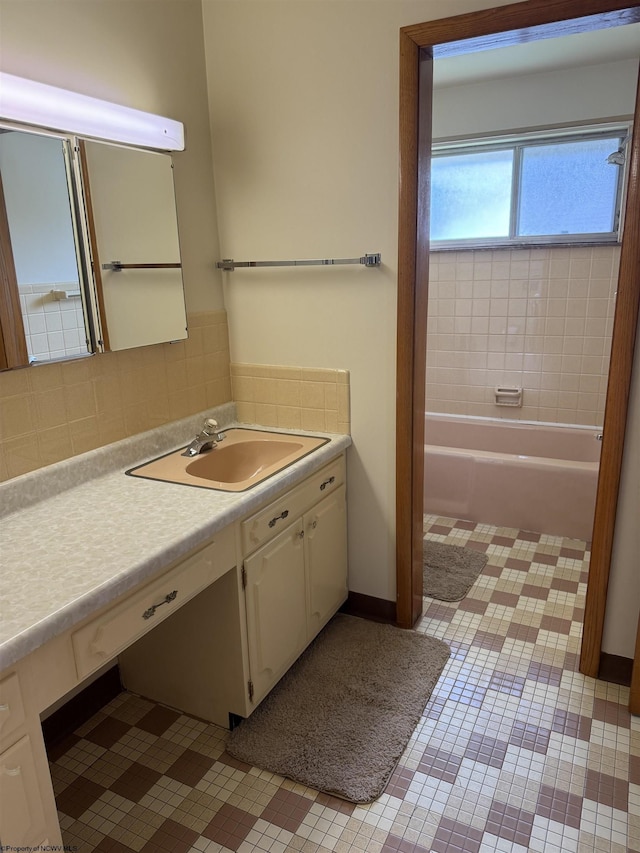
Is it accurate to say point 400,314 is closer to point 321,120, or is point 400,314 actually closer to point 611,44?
point 321,120

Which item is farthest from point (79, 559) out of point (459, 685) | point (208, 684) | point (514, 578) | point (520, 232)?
point (520, 232)

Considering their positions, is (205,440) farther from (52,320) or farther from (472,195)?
(472,195)

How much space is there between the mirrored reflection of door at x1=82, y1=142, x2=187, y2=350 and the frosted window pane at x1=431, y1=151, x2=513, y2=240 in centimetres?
223

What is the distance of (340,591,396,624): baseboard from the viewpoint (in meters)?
2.48

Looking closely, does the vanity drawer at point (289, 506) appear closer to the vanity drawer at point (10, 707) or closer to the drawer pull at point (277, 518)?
the drawer pull at point (277, 518)

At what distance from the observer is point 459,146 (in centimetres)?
365

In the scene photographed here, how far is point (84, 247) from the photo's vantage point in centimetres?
178

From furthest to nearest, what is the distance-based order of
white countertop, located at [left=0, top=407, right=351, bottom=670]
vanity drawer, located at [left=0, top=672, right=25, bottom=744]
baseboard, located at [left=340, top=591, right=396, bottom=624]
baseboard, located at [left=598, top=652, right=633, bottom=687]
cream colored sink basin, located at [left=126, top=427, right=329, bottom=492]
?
1. baseboard, located at [left=340, top=591, right=396, bottom=624]
2. baseboard, located at [left=598, top=652, right=633, bottom=687]
3. cream colored sink basin, located at [left=126, top=427, right=329, bottom=492]
4. white countertop, located at [left=0, top=407, right=351, bottom=670]
5. vanity drawer, located at [left=0, top=672, right=25, bottom=744]

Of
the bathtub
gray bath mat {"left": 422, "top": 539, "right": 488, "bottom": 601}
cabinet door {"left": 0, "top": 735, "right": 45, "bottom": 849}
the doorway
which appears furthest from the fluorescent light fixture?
the bathtub

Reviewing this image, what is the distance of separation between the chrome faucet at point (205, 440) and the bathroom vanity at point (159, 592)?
113mm

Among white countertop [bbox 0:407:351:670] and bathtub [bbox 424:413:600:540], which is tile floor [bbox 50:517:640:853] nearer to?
white countertop [bbox 0:407:351:670]

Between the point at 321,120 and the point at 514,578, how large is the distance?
212 centimetres

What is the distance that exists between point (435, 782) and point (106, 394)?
1533 millimetres

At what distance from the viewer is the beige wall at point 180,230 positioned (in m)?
1.63
